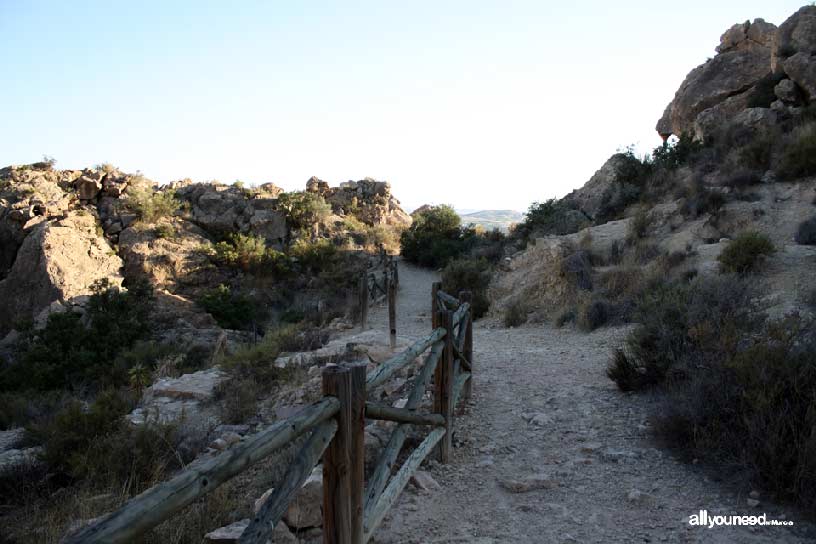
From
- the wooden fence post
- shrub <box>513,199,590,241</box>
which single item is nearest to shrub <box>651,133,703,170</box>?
shrub <box>513,199,590,241</box>

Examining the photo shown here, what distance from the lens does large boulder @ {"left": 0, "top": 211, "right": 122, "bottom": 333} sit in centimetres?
1767

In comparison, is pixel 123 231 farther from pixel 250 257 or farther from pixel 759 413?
pixel 759 413

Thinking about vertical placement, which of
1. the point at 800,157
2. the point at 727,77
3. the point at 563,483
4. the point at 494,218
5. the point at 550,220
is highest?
the point at 727,77

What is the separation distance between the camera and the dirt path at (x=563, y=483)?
11.9ft

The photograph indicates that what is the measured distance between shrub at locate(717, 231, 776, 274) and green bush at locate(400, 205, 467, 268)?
13822mm

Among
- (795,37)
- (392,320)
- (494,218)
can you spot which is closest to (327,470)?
(392,320)

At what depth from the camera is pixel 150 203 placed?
870 inches

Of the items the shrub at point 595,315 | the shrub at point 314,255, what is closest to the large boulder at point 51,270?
the shrub at point 314,255

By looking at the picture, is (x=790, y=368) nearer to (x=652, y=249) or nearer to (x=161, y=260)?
(x=652, y=249)

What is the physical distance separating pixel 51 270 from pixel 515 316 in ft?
50.3

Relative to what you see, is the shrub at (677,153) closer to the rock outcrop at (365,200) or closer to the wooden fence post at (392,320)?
the wooden fence post at (392,320)

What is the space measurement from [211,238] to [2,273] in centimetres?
753

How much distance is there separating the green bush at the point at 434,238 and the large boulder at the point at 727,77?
34.7ft

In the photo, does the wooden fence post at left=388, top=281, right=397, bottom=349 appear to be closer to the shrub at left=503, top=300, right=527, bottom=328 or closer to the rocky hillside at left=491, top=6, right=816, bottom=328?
the shrub at left=503, top=300, right=527, bottom=328
